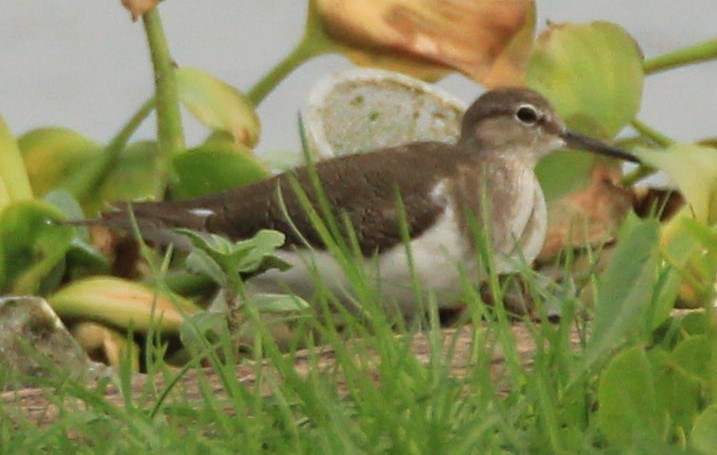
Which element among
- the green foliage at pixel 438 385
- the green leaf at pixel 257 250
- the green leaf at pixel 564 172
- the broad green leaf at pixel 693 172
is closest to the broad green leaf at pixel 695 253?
the green foliage at pixel 438 385

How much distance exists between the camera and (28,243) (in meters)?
4.41

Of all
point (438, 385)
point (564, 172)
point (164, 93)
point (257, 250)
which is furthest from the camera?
point (564, 172)

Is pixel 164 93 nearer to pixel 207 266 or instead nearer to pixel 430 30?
pixel 430 30

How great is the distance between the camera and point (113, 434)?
2914mm

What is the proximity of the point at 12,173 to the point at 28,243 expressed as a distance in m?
0.37

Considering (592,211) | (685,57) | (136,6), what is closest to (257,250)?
(136,6)

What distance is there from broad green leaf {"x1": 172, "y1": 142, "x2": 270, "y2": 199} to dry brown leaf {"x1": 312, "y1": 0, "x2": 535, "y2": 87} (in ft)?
1.29

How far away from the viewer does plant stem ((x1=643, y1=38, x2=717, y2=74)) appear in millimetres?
5027

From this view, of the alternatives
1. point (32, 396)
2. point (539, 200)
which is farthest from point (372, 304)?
point (539, 200)

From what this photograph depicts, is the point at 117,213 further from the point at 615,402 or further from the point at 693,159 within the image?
the point at 615,402

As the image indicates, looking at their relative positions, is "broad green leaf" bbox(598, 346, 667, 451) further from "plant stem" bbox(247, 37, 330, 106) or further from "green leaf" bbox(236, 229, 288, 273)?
"plant stem" bbox(247, 37, 330, 106)

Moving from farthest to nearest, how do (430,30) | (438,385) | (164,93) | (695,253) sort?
1. (430,30)
2. (164,93)
3. (695,253)
4. (438,385)

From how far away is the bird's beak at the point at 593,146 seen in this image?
16.0ft

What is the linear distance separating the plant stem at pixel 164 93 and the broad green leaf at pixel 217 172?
6 centimetres
